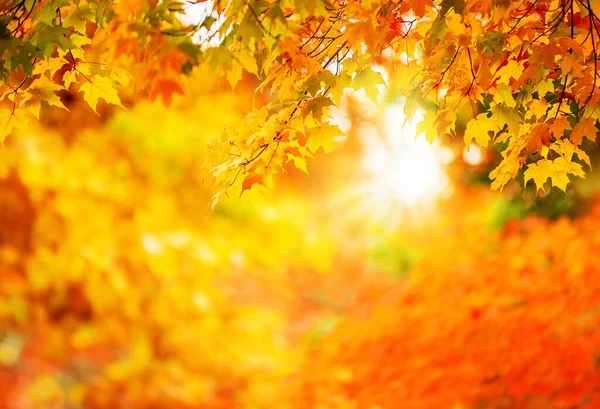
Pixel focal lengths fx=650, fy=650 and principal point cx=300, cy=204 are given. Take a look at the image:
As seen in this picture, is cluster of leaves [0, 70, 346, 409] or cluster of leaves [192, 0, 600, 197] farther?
cluster of leaves [0, 70, 346, 409]

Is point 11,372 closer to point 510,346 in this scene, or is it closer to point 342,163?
point 510,346

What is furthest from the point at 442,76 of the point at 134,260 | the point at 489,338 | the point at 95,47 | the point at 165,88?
the point at 134,260

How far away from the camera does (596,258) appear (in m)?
5.50

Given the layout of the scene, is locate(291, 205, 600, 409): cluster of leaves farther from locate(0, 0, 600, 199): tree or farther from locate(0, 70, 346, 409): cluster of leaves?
locate(0, 0, 600, 199): tree

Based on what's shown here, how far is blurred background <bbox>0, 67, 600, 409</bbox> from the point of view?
5.33m

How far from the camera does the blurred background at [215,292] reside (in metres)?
5.33

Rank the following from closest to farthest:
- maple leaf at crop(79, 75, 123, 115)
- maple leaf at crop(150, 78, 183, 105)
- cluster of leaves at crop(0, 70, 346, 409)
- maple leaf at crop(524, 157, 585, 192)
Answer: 1. maple leaf at crop(150, 78, 183, 105)
2. maple leaf at crop(79, 75, 123, 115)
3. maple leaf at crop(524, 157, 585, 192)
4. cluster of leaves at crop(0, 70, 346, 409)

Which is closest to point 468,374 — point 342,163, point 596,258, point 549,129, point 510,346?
point 510,346

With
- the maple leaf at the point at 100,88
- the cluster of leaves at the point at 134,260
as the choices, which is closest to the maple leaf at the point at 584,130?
the maple leaf at the point at 100,88

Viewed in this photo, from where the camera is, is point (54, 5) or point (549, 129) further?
point (549, 129)

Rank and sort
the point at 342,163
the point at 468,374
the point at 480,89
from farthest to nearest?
the point at 342,163 < the point at 468,374 < the point at 480,89

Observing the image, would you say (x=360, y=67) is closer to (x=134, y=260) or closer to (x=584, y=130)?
(x=584, y=130)

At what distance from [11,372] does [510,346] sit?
5.59 m

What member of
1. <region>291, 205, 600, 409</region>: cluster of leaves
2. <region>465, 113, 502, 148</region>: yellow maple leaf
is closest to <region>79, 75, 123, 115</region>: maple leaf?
<region>465, 113, 502, 148</region>: yellow maple leaf
